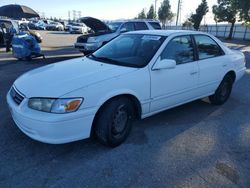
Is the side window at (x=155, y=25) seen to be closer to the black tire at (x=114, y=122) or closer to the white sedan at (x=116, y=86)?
the white sedan at (x=116, y=86)

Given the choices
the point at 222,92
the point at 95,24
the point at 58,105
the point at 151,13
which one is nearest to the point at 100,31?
the point at 95,24

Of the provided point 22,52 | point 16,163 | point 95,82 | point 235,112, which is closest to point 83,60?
point 95,82

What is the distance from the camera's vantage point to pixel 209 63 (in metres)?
4.64

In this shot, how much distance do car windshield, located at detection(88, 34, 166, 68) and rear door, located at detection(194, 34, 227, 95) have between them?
983 mm

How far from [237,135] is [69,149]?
265 cm

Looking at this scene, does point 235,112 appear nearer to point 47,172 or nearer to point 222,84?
point 222,84

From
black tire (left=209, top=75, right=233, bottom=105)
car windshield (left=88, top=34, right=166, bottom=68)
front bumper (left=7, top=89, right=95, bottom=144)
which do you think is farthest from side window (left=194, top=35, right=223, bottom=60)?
front bumper (left=7, top=89, right=95, bottom=144)

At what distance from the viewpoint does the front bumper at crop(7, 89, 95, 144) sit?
2.81m

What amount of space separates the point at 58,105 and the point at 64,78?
516 mm

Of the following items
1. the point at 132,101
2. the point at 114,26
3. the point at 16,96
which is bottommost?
the point at 132,101

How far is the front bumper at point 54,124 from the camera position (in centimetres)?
281

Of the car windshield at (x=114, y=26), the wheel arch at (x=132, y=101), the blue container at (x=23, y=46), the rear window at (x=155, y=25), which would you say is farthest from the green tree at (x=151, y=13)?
the wheel arch at (x=132, y=101)

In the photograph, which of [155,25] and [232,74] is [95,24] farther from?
[232,74]

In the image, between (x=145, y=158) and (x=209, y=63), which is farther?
(x=209, y=63)
